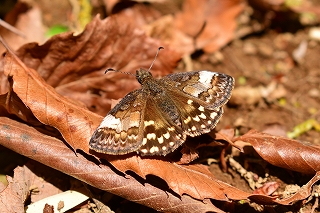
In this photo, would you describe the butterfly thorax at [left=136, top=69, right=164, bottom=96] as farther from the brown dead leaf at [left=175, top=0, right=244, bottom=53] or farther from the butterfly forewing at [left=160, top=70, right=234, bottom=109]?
the brown dead leaf at [left=175, top=0, right=244, bottom=53]

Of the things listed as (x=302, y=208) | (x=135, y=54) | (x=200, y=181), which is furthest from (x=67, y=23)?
(x=302, y=208)

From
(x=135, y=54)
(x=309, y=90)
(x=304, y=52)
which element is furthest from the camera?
(x=304, y=52)

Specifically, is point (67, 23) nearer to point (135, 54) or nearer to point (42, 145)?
point (135, 54)

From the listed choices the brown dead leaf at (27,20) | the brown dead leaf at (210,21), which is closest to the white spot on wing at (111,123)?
the brown dead leaf at (27,20)

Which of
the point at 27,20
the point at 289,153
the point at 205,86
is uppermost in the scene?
the point at 27,20

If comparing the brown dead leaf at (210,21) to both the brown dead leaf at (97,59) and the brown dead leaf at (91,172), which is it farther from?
the brown dead leaf at (91,172)

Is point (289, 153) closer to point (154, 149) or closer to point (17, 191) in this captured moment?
point (154, 149)

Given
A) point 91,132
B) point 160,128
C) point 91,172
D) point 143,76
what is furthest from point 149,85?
point 91,172
